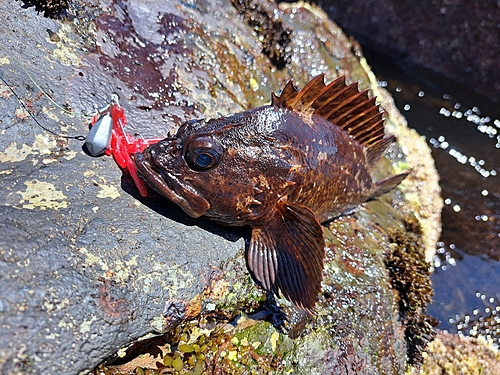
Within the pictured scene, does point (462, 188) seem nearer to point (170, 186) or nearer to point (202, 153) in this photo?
point (202, 153)

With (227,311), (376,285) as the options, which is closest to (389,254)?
(376,285)

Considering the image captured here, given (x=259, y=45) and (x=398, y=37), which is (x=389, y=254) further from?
(x=398, y=37)

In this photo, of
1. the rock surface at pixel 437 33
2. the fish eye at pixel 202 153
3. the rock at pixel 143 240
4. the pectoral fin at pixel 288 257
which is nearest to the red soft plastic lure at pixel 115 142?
the rock at pixel 143 240

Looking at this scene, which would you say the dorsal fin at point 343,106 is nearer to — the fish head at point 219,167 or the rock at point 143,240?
the fish head at point 219,167

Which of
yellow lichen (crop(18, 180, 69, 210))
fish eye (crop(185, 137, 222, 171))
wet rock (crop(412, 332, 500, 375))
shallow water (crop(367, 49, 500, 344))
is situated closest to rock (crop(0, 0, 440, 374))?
yellow lichen (crop(18, 180, 69, 210))

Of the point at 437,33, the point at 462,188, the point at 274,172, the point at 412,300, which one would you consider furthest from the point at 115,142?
the point at 437,33

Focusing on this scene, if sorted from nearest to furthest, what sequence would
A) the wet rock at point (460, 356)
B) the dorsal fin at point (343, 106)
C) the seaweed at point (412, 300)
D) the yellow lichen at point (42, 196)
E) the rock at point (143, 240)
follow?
the rock at point (143, 240) → the yellow lichen at point (42, 196) → the dorsal fin at point (343, 106) → the seaweed at point (412, 300) → the wet rock at point (460, 356)

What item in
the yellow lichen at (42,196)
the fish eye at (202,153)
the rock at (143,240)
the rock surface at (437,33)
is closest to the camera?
the rock at (143,240)
